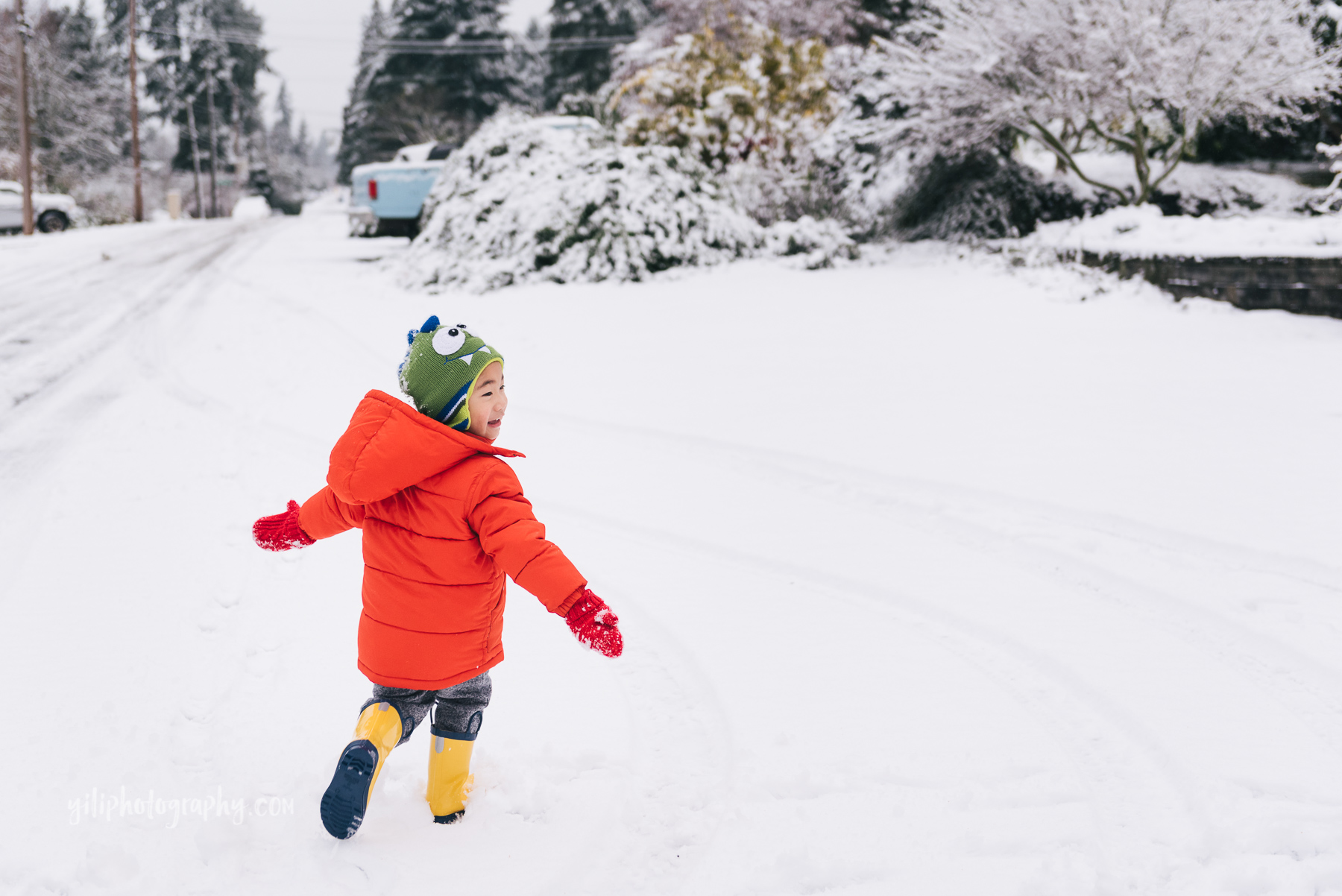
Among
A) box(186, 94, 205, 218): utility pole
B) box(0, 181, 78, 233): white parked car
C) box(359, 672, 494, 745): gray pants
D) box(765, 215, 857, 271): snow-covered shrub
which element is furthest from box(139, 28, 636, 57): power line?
box(359, 672, 494, 745): gray pants

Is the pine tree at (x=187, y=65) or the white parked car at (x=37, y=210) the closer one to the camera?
the white parked car at (x=37, y=210)

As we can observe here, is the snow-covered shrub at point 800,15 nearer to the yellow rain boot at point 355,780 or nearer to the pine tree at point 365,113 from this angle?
the yellow rain boot at point 355,780

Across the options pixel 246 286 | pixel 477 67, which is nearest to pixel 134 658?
pixel 246 286

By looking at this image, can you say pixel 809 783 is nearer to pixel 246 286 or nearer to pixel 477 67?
pixel 246 286

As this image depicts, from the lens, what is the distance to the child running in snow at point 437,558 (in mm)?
1895

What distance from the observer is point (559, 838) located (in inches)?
84.2

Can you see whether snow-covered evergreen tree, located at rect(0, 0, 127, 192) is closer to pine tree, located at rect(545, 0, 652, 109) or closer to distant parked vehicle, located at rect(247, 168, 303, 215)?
distant parked vehicle, located at rect(247, 168, 303, 215)

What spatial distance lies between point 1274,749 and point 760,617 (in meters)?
1.65

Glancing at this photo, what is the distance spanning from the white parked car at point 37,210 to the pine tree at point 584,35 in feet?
50.8

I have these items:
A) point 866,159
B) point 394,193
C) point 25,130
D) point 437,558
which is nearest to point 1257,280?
point 866,159

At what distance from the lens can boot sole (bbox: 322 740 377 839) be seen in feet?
6.24

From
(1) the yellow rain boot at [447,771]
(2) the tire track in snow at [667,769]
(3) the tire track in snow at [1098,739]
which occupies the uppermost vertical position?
(1) the yellow rain boot at [447,771]

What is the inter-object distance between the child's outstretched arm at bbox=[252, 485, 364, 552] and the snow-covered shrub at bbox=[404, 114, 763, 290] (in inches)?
303

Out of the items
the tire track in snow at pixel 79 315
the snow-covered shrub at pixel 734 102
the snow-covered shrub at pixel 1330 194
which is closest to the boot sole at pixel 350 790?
the tire track in snow at pixel 79 315
